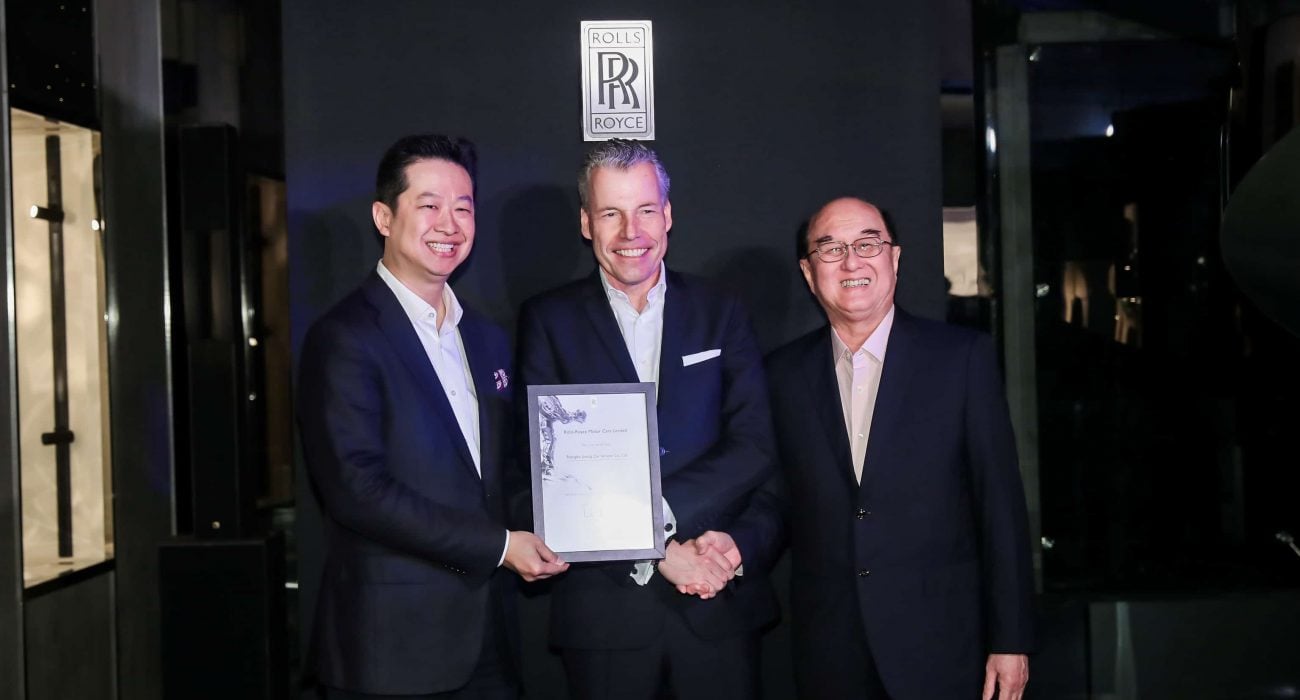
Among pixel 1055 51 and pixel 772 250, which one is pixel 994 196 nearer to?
pixel 1055 51

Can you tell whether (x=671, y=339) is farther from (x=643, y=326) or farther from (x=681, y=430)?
(x=681, y=430)

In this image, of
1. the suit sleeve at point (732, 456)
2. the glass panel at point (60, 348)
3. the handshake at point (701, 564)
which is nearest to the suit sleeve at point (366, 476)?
the handshake at point (701, 564)

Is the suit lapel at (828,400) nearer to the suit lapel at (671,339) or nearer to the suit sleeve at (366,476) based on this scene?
the suit lapel at (671,339)

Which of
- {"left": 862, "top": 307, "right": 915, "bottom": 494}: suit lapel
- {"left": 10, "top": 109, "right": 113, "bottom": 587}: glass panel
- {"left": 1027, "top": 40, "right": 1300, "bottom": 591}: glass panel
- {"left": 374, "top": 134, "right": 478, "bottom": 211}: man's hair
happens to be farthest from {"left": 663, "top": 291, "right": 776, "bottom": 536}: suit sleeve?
{"left": 10, "top": 109, "right": 113, "bottom": 587}: glass panel

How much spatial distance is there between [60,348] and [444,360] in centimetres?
186

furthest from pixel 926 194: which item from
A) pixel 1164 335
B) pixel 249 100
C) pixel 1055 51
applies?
pixel 249 100

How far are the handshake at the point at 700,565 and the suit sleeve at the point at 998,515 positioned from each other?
0.61m

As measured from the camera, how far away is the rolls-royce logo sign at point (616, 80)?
3264mm

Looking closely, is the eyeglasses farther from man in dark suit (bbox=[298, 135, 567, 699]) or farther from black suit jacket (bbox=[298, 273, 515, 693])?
black suit jacket (bbox=[298, 273, 515, 693])

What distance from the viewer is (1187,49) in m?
3.59

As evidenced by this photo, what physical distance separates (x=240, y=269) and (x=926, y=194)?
1.83 meters

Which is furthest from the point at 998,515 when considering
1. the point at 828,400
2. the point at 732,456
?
the point at 732,456

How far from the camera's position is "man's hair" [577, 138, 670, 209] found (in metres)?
2.92

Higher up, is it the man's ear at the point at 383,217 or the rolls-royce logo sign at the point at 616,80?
the rolls-royce logo sign at the point at 616,80
